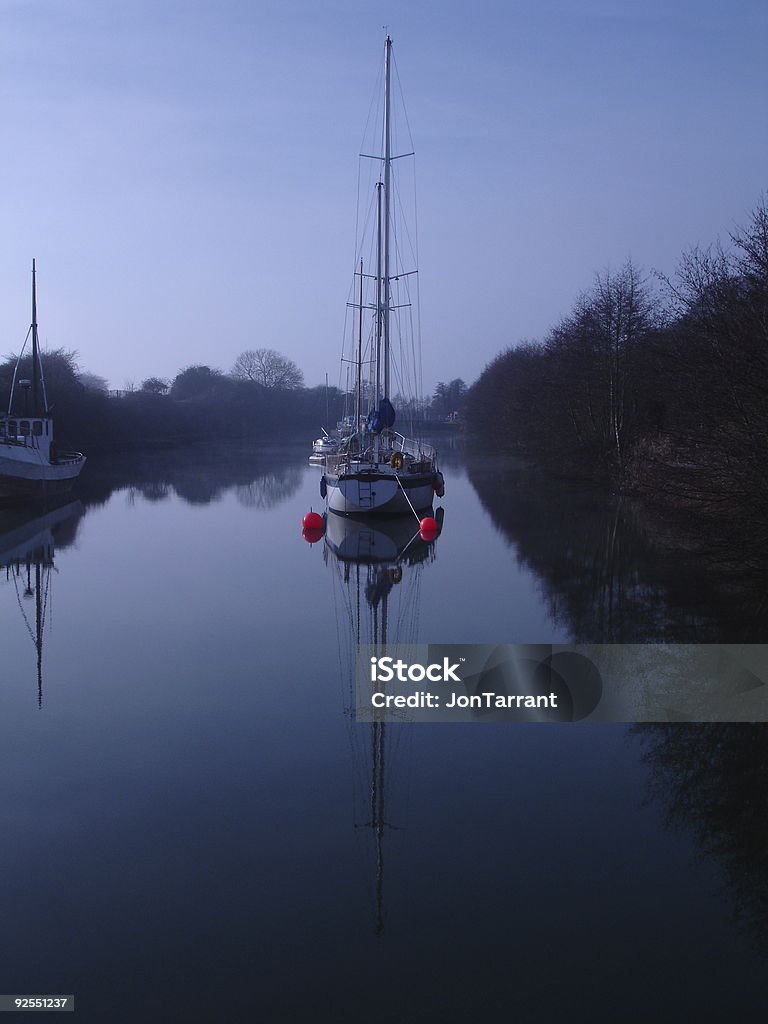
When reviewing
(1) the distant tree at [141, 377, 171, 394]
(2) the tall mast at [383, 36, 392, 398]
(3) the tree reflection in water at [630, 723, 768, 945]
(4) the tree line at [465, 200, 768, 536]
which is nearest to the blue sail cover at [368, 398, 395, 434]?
(2) the tall mast at [383, 36, 392, 398]

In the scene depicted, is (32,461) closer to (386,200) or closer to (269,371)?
(386,200)

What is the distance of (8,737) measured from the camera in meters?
8.47

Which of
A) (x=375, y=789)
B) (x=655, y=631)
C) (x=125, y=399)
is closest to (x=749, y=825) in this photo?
(x=375, y=789)

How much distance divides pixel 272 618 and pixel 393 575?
3.69 m

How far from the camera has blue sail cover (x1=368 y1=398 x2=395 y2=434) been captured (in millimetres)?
24859

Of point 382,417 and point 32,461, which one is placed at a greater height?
point 382,417

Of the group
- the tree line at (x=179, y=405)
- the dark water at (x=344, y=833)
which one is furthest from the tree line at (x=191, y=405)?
the dark water at (x=344, y=833)

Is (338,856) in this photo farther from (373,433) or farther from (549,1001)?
(373,433)

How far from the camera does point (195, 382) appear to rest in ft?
368

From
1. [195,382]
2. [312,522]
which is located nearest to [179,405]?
[195,382]

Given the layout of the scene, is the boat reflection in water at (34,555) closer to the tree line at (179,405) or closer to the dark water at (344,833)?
the dark water at (344,833)

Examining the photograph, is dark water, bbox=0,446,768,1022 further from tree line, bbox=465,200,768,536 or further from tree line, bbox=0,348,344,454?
tree line, bbox=0,348,344,454

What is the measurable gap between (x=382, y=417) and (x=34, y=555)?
374 inches

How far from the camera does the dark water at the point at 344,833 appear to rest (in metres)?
4.89
